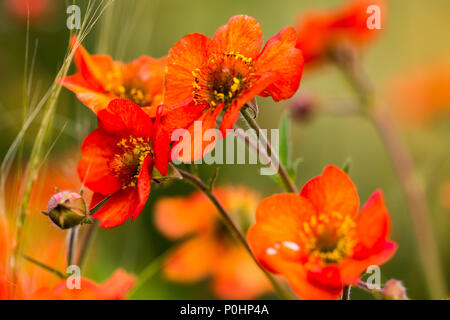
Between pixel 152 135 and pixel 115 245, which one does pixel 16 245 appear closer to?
pixel 152 135

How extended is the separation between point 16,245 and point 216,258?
1.20ft

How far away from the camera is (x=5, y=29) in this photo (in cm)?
99

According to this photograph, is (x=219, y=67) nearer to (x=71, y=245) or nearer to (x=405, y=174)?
(x=71, y=245)

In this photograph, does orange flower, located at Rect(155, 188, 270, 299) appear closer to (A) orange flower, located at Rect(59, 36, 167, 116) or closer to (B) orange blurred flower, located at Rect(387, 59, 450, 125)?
(A) orange flower, located at Rect(59, 36, 167, 116)

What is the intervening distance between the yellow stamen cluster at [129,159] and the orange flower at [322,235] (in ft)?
0.24

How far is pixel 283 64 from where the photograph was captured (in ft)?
1.03

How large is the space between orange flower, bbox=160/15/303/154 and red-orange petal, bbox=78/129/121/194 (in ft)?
0.14

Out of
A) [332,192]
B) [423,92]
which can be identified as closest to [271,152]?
[332,192]

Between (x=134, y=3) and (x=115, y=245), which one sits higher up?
(x=134, y=3)

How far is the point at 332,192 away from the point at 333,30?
1.33ft

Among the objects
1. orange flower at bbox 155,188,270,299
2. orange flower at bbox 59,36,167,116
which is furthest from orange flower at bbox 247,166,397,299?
orange flower at bbox 155,188,270,299

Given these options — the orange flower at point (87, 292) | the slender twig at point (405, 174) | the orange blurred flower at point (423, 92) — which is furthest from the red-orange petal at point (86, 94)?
the orange blurred flower at point (423, 92)
